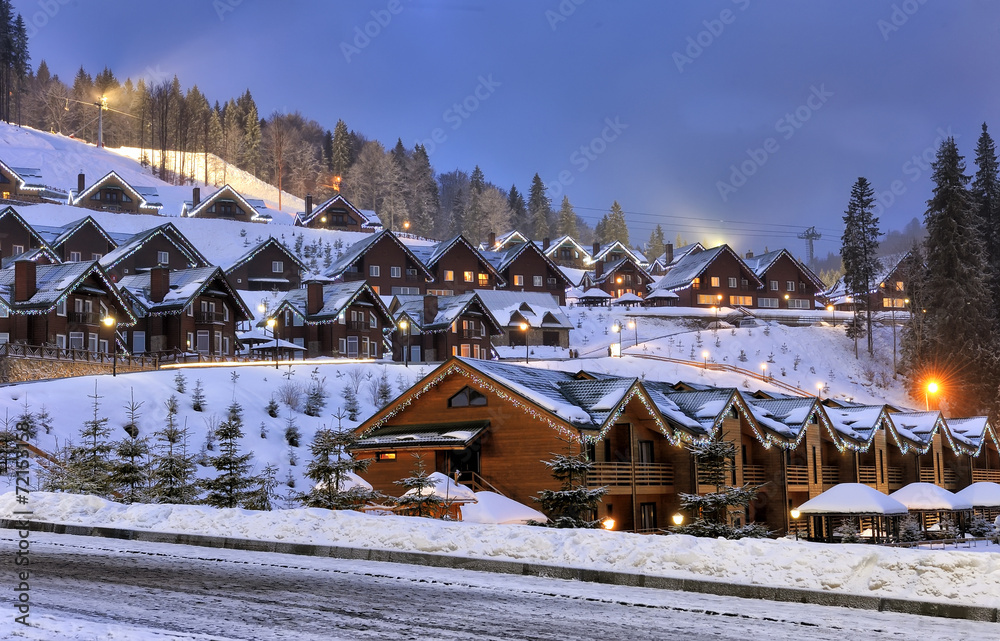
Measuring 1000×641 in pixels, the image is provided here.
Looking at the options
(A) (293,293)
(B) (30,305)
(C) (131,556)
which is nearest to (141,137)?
(A) (293,293)

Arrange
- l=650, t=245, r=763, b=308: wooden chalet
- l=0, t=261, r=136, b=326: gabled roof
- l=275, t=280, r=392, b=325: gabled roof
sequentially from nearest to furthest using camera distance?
l=0, t=261, r=136, b=326: gabled roof → l=275, t=280, r=392, b=325: gabled roof → l=650, t=245, r=763, b=308: wooden chalet

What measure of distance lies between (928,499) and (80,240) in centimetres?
7522

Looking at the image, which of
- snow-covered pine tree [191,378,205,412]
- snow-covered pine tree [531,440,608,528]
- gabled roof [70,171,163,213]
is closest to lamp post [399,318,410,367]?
snow-covered pine tree [191,378,205,412]

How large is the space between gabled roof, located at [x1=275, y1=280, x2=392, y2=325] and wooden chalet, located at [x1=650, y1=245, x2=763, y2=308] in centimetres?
3890

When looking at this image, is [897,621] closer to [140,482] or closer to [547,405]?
[547,405]

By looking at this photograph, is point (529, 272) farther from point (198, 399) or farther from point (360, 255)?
point (198, 399)

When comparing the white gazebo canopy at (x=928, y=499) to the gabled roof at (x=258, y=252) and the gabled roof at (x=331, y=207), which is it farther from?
the gabled roof at (x=331, y=207)

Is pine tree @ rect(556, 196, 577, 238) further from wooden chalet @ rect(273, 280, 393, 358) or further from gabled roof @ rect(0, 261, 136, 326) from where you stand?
gabled roof @ rect(0, 261, 136, 326)

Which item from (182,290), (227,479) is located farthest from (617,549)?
(182,290)

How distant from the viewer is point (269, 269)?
93875 millimetres

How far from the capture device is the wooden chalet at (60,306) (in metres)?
56.9

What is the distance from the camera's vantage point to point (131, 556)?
16828 mm

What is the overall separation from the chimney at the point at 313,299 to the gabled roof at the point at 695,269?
4353 cm

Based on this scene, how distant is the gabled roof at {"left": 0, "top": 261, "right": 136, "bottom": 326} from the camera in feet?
186
